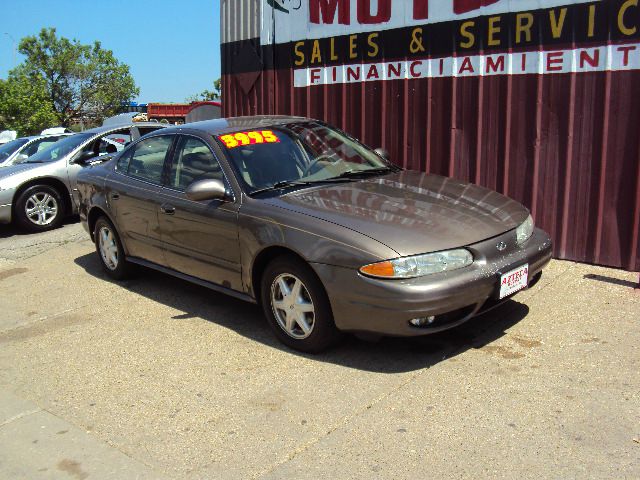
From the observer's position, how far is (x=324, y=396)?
3.83 meters

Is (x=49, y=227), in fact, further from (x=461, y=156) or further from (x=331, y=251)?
(x=331, y=251)

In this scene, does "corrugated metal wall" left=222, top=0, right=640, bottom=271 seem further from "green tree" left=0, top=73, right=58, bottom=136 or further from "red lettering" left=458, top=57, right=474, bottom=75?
"green tree" left=0, top=73, right=58, bottom=136

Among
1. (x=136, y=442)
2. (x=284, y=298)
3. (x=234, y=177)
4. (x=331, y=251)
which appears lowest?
(x=136, y=442)

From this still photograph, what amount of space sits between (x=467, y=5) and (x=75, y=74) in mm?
57163

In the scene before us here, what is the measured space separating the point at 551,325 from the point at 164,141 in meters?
3.54

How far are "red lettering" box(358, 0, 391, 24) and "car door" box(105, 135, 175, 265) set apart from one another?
3.12 metres

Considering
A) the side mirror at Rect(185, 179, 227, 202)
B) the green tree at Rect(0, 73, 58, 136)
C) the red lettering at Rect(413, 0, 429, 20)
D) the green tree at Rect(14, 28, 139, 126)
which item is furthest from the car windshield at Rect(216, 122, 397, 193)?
the green tree at Rect(14, 28, 139, 126)

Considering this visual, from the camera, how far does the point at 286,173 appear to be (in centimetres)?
496

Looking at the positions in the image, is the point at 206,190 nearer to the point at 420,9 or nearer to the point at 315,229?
the point at 315,229

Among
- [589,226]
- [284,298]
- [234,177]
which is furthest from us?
[589,226]

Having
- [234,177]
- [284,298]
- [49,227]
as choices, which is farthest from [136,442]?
[49,227]

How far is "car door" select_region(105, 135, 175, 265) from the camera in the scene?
5.62 meters

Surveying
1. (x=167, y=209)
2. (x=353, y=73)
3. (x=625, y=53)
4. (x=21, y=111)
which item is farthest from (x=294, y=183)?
(x=21, y=111)

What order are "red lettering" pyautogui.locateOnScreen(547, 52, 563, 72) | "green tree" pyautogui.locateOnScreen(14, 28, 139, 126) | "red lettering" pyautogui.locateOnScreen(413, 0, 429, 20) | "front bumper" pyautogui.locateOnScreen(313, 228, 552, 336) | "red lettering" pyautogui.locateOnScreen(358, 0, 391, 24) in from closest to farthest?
"front bumper" pyautogui.locateOnScreen(313, 228, 552, 336)
"red lettering" pyautogui.locateOnScreen(547, 52, 563, 72)
"red lettering" pyautogui.locateOnScreen(413, 0, 429, 20)
"red lettering" pyautogui.locateOnScreen(358, 0, 391, 24)
"green tree" pyautogui.locateOnScreen(14, 28, 139, 126)
